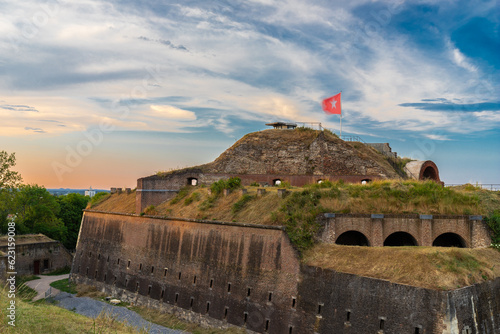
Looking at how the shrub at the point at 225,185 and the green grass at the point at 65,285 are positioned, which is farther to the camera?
the green grass at the point at 65,285

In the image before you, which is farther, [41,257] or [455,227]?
[41,257]

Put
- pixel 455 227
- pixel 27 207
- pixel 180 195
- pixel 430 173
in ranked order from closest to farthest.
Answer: pixel 455 227, pixel 180 195, pixel 430 173, pixel 27 207

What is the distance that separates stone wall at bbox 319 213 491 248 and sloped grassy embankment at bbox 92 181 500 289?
0.47 metres

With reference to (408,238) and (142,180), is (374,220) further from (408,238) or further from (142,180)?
(142,180)

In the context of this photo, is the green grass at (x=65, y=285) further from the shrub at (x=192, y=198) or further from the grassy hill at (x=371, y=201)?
the grassy hill at (x=371, y=201)

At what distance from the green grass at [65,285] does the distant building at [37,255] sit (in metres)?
4.81

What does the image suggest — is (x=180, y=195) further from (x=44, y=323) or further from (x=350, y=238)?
(x=44, y=323)

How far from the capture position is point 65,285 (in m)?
37.7

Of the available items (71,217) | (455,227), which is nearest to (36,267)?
(71,217)

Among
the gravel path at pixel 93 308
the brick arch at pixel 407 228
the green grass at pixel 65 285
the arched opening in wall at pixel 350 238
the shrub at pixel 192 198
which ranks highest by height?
the shrub at pixel 192 198

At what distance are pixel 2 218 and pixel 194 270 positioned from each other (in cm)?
3338

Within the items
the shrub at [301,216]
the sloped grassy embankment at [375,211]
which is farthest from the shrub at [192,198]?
the shrub at [301,216]

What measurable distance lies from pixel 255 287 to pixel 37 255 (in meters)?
30.3

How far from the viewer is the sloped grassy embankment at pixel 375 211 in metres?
18.1
